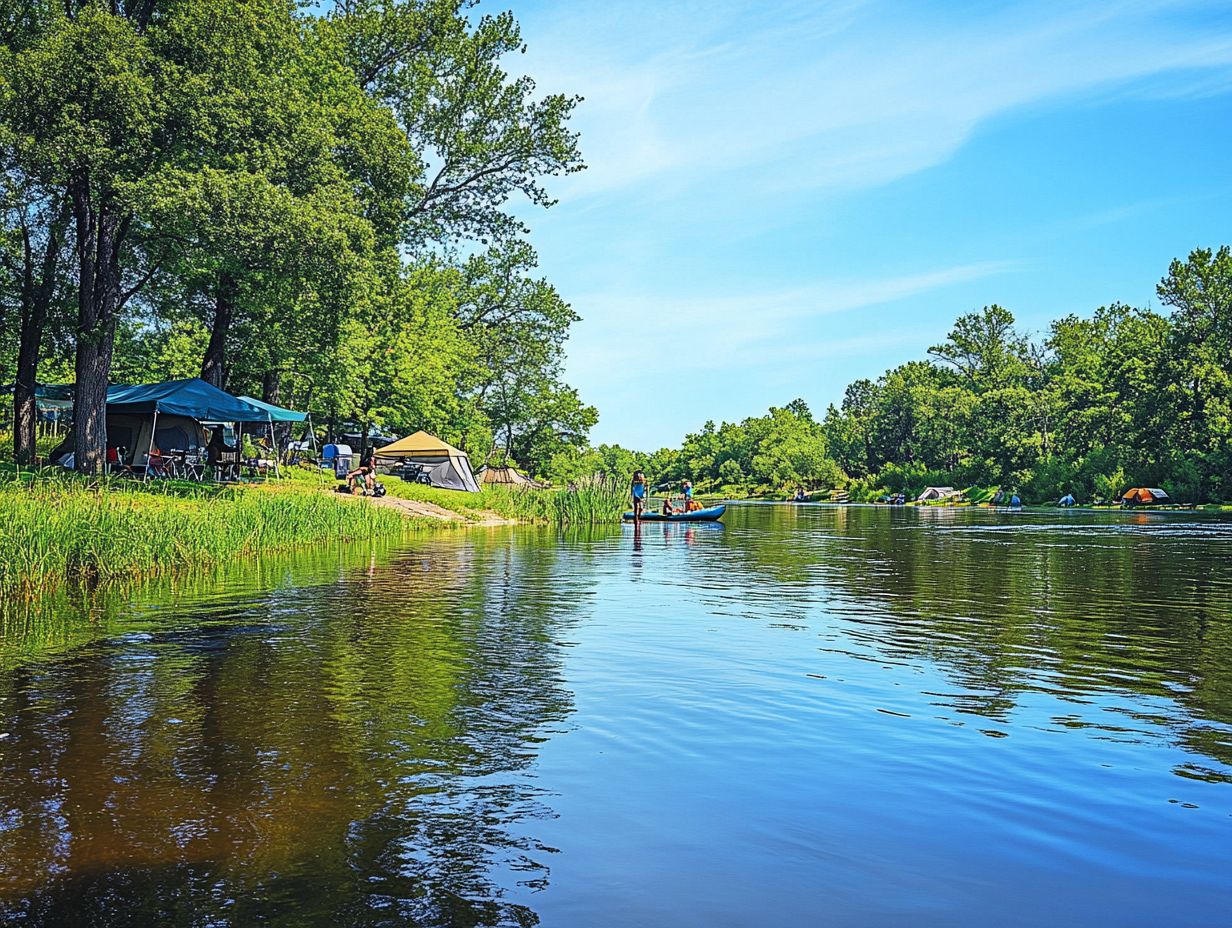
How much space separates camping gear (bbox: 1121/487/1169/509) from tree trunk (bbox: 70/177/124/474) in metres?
72.6

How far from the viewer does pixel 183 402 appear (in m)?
29.9

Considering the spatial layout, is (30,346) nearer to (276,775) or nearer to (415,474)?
(415,474)

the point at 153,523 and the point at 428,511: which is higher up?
the point at 153,523

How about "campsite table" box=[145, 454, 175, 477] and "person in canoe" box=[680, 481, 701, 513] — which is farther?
"person in canoe" box=[680, 481, 701, 513]

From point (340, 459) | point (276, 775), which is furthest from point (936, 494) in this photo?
point (276, 775)

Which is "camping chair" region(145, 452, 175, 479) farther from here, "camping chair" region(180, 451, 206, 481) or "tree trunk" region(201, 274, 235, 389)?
"tree trunk" region(201, 274, 235, 389)

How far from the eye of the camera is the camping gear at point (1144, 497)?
73875mm

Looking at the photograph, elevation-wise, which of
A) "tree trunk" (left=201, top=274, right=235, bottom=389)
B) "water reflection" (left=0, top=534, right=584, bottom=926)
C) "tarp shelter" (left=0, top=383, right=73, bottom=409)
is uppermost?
"tree trunk" (left=201, top=274, right=235, bottom=389)

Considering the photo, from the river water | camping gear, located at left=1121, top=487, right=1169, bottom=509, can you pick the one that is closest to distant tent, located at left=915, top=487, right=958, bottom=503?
camping gear, located at left=1121, top=487, right=1169, bottom=509

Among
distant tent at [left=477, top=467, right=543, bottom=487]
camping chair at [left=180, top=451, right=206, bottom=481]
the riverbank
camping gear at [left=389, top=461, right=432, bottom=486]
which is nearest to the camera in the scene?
the riverbank

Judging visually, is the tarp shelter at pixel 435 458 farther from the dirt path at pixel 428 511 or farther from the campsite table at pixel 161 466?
the campsite table at pixel 161 466

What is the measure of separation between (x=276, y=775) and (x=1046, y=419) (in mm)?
102764

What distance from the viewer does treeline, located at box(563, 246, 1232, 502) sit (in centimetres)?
7338

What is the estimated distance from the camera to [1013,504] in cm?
9000
